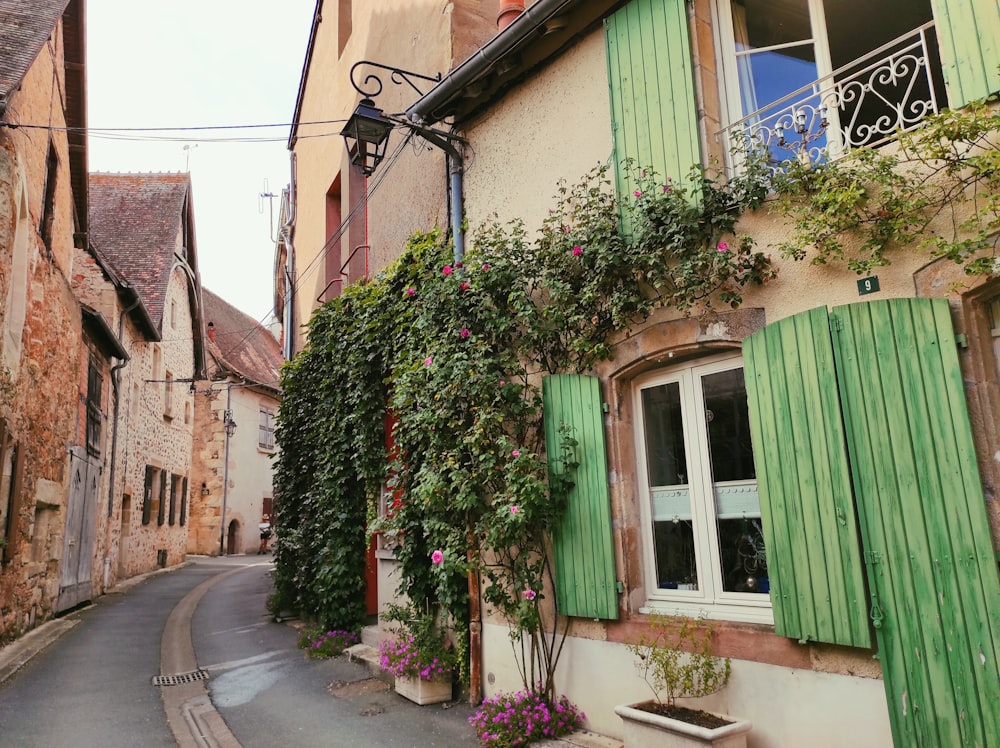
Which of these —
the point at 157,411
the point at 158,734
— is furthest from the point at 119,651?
the point at 157,411

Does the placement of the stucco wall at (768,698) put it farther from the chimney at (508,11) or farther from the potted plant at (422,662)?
the chimney at (508,11)

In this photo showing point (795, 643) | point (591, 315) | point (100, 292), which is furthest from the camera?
point (100, 292)

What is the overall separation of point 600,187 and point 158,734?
4.94 metres

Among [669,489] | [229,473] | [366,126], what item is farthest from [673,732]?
[229,473]

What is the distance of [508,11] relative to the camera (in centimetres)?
685

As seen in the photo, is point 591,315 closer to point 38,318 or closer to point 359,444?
point 359,444

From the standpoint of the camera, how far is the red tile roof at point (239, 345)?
26953 millimetres

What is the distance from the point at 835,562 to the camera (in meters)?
3.43

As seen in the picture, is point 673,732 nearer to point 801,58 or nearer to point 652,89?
point 652,89

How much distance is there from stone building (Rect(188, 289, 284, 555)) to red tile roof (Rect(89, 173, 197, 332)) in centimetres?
506

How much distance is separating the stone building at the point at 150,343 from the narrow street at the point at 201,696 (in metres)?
6.57

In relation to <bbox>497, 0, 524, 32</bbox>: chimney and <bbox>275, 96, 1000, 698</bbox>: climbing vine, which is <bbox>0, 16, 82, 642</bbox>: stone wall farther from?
<bbox>497, 0, 524, 32</bbox>: chimney

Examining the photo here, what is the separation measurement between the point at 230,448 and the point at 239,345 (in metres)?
5.94

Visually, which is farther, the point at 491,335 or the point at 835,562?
the point at 491,335
